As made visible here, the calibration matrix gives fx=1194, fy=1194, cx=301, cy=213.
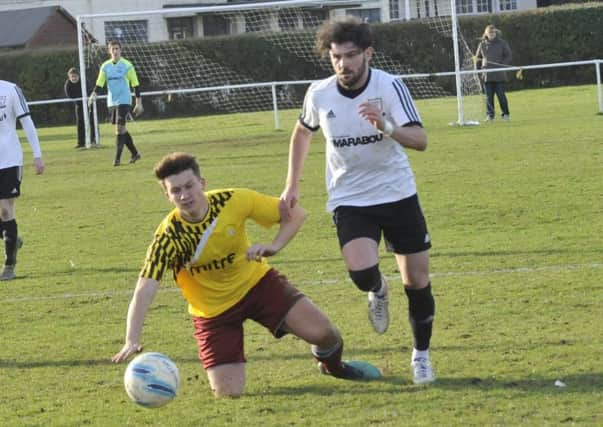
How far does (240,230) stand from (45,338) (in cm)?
238

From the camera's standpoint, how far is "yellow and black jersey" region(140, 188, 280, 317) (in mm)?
6465

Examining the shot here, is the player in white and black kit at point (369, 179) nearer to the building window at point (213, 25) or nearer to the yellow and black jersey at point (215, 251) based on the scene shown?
the yellow and black jersey at point (215, 251)

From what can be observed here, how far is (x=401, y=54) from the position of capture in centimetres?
3769

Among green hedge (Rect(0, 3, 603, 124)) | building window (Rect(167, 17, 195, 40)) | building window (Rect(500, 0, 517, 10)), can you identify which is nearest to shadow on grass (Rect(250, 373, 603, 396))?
green hedge (Rect(0, 3, 603, 124))

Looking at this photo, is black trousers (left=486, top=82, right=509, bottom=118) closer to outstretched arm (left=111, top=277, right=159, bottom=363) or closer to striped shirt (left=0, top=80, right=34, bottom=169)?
striped shirt (left=0, top=80, right=34, bottom=169)

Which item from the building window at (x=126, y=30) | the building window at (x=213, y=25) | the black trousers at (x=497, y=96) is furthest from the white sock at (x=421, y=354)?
the building window at (x=213, y=25)

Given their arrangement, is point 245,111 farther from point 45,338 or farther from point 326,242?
point 45,338

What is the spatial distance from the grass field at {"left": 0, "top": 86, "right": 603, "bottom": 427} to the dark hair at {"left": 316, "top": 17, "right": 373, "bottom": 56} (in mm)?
1855

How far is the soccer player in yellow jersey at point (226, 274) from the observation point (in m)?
6.36

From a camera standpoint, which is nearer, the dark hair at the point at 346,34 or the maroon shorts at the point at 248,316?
the dark hair at the point at 346,34

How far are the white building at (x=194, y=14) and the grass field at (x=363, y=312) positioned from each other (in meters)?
15.6

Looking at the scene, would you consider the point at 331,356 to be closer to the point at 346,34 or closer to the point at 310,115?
the point at 310,115

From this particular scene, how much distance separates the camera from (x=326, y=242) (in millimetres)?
12102

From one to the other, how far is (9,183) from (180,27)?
44854mm
